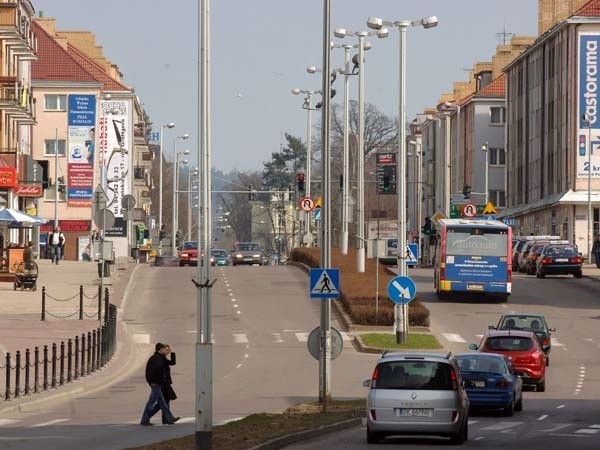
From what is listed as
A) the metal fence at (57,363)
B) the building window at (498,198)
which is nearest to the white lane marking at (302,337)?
the metal fence at (57,363)

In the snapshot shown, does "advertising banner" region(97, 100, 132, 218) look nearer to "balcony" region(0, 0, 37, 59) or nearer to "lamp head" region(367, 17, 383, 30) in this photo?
"balcony" region(0, 0, 37, 59)

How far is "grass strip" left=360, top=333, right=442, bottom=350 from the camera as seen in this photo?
44.5 metres

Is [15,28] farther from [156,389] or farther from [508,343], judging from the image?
[156,389]

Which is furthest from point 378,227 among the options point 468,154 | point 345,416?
point 468,154

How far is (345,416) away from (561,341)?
21.9 meters

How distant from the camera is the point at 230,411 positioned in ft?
98.4

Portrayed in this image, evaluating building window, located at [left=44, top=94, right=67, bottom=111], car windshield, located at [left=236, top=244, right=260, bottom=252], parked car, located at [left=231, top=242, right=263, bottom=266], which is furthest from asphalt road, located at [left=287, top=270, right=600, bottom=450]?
building window, located at [left=44, top=94, right=67, bottom=111]

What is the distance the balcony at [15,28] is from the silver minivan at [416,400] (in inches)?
2189

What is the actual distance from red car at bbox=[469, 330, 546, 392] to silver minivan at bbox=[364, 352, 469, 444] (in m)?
12.3

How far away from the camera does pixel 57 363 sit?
128 feet

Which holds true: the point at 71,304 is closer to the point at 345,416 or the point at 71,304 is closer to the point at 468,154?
the point at 345,416

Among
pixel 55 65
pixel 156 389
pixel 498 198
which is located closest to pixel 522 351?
pixel 156 389

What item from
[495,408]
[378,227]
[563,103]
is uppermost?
[563,103]

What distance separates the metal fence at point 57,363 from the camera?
102ft
